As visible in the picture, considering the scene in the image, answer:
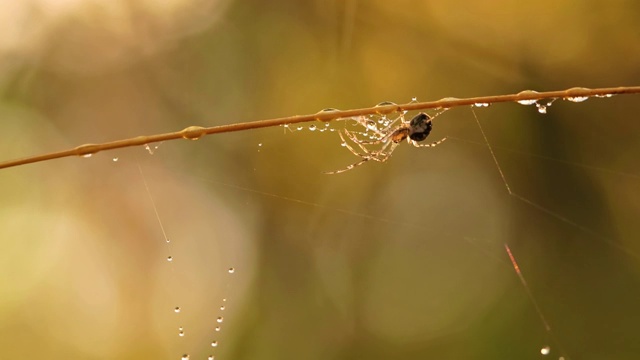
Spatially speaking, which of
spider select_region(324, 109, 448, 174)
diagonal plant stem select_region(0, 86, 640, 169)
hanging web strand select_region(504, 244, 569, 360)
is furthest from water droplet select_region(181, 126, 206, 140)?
hanging web strand select_region(504, 244, 569, 360)

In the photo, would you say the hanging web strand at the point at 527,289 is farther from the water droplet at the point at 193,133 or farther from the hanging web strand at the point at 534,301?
the water droplet at the point at 193,133

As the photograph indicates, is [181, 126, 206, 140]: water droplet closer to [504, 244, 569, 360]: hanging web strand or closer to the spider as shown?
the spider

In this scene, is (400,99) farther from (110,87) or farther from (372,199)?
(110,87)

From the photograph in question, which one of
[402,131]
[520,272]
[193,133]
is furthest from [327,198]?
[193,133]

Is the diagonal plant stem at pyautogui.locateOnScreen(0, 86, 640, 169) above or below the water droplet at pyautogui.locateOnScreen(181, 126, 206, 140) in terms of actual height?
below

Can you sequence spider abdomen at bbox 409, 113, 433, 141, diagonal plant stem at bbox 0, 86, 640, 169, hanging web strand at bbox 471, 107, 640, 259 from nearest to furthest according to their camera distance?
diagonal plant stem at bbox 0, 86, 640, 169, spider abdomen at bbox 409, 113, 433, 141, hanging web strand at bbox 471, 107, 640, 259

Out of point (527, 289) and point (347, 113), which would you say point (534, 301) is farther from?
point (347, 113)
